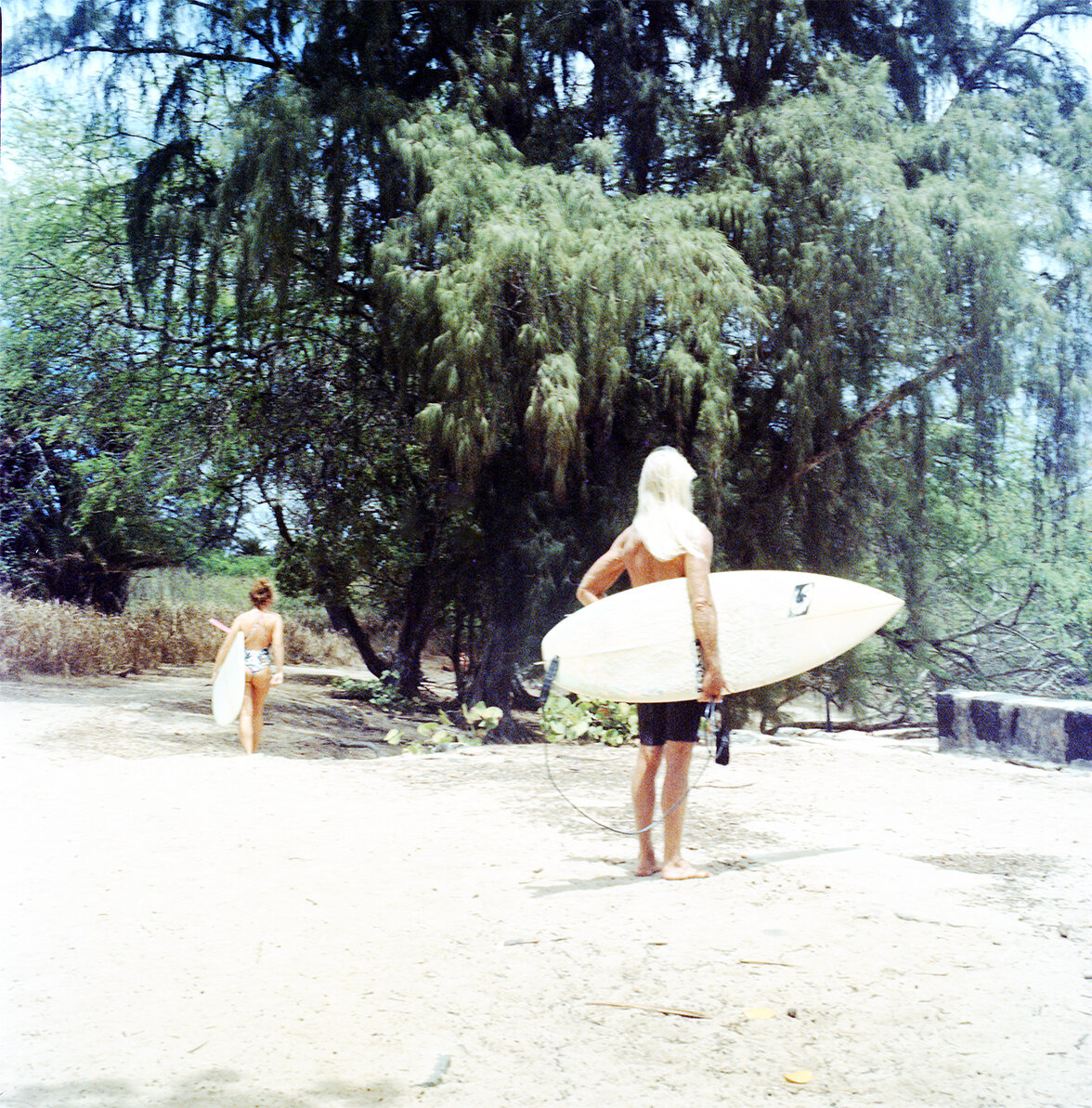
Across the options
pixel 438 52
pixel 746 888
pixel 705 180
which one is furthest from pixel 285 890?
pixel 438 52

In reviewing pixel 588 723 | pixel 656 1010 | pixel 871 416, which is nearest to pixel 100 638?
pixel 588 723

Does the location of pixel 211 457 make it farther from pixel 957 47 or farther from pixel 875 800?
pixel 957 47

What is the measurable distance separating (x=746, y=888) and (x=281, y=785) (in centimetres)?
309

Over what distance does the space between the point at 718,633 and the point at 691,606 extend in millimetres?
157

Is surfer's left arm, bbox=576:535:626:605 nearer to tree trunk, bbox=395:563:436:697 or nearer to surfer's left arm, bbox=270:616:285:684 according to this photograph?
surfer's left arm, bbox=270:616:285:684

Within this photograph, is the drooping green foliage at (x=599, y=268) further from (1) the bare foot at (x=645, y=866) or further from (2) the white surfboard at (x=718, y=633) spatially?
(1) the bare foot at (x=645, y=866)

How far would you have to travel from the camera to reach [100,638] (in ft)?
42.7

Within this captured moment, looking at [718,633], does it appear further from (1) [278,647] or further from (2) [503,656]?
(2) [503,656]

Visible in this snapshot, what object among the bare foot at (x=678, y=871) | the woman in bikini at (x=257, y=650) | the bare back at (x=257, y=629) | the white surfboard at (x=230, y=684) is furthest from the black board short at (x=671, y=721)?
the white surfboard at (x=230, y=684)

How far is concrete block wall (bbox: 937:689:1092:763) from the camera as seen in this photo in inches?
289

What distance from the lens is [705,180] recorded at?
9883mm

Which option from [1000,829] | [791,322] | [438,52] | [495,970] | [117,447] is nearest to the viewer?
[495,970]

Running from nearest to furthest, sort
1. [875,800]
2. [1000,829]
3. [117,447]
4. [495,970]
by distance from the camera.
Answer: [495,970] → [1000,829] → [875,800] → [117,447]

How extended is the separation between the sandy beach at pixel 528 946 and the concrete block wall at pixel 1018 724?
0.74 metres
